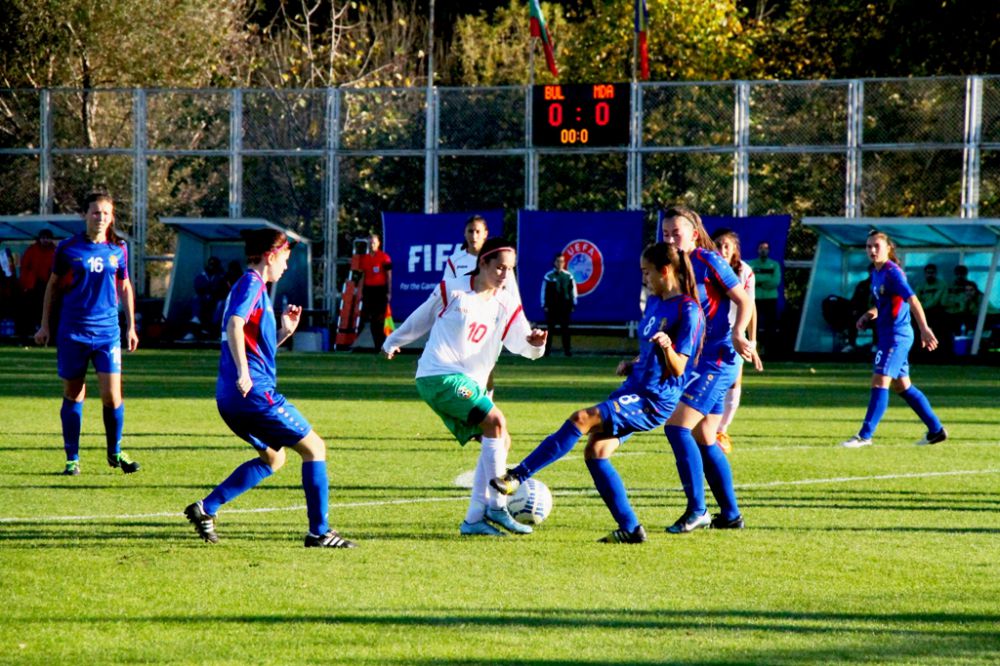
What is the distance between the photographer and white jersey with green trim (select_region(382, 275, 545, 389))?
9328 mm

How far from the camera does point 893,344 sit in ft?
48.3

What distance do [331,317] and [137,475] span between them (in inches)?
803

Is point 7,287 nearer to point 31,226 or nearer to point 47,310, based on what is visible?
point 31,226

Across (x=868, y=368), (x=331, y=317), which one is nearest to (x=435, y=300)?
(x=868, y=368)

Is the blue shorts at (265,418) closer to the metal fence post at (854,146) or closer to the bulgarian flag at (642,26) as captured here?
the metal fence post at (854,146)

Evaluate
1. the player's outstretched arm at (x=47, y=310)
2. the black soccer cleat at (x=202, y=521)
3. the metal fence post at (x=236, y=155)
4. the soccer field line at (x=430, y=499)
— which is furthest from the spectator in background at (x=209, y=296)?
the black soccer cleat at (x=202, y=521)

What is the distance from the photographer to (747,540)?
8961mm

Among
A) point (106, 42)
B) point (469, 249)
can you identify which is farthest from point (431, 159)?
point (469, 249)

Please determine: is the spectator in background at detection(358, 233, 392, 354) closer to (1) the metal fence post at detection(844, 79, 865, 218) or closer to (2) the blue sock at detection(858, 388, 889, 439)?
(1) the metal fence post at detection(844, 79, 865, 218)

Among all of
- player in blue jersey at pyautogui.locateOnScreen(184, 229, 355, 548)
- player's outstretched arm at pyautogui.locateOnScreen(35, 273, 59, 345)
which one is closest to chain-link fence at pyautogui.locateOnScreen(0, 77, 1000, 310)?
player's outstretched arm at pyautogui.locateOnScreen(35, 273, 59, 345)

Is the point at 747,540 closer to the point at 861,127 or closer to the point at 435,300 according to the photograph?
the point at 435,300

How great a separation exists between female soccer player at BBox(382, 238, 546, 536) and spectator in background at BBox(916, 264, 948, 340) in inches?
814

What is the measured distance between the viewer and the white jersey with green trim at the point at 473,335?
30.6ft

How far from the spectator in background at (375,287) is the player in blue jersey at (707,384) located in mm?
20954
